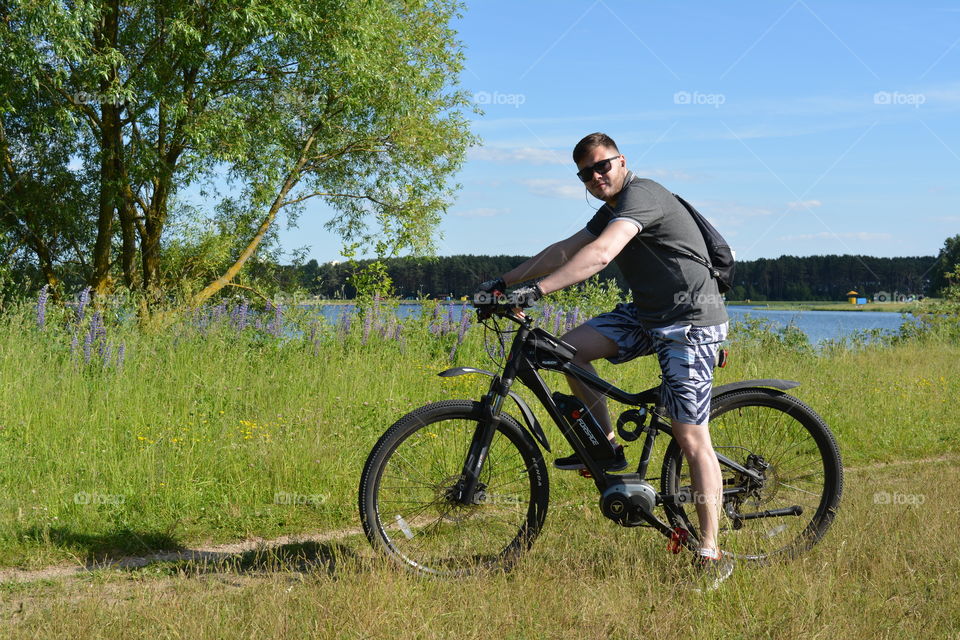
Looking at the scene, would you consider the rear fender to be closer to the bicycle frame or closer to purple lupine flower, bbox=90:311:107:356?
the bicycle frame

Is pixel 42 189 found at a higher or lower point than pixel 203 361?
higher

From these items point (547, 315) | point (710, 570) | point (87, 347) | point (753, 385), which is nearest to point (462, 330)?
point (547, 315)

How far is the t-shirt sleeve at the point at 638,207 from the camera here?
391 centimetres

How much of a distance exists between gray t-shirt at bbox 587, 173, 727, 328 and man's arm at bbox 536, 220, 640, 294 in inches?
6.0

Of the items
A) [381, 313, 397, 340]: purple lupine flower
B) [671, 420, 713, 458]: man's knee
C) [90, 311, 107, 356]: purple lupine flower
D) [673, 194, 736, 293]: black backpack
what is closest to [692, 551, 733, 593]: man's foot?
[671, 420, 713, 458]: man's knee

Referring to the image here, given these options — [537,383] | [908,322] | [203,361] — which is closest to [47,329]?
[203,361]

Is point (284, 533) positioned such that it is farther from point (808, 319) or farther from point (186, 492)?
point (808, 319)

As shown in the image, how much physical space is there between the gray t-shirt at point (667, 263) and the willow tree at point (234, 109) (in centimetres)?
1219

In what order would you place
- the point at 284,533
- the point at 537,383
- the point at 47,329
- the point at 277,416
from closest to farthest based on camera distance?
the point at 537,383 < the point at 284,533 < the point at 277,416 < the point at 47,329

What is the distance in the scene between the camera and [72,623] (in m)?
3.41

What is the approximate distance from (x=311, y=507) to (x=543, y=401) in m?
2.13

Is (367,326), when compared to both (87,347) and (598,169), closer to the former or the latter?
(87,347)

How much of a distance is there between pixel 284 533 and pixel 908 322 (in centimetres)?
1724

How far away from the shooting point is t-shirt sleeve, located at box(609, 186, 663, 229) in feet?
12.8
